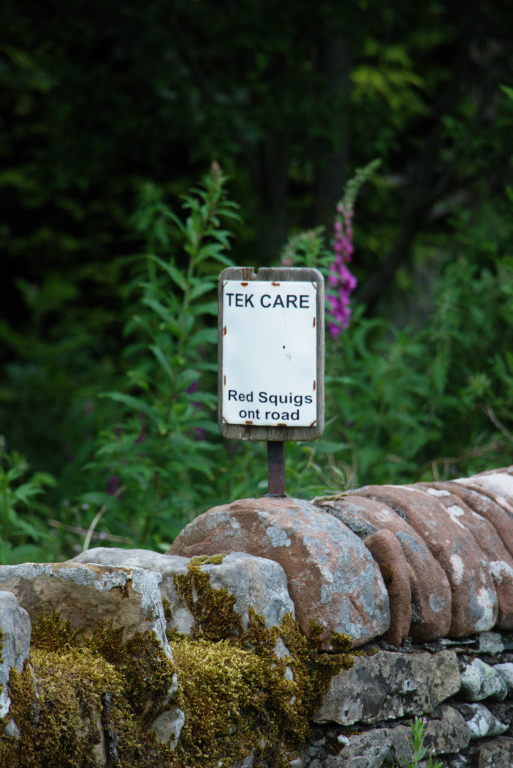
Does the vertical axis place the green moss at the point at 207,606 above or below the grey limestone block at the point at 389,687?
above

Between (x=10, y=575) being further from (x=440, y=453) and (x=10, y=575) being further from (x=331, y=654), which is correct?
(x=440, y=453)

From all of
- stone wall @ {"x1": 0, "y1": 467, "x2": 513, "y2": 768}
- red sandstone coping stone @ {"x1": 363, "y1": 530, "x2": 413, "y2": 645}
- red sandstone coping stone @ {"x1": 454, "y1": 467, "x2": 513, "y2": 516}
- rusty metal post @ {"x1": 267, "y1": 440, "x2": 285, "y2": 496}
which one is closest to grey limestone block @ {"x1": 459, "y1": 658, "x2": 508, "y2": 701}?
stone wall @ {"x1": 0, "y1": 467, "x2": 513, "y2": 768}

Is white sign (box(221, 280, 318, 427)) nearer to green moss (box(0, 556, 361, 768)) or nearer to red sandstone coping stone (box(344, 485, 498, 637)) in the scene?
red sandstone coping stone (box(344, 485, 498, 637))

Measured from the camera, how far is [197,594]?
2.24 m

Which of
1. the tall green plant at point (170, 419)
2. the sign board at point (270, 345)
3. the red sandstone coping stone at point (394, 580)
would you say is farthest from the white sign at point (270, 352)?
the tall green plant at point (170, 419)

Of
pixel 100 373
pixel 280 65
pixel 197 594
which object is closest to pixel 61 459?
pixel 100 373

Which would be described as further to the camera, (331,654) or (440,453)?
(440,453)

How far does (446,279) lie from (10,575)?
3785 mm

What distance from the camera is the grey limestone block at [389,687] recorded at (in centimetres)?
225

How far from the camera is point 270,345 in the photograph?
2.59 meters

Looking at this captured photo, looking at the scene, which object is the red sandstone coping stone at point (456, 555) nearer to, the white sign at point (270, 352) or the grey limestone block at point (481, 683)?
the grey limestone block at point (481, 683)

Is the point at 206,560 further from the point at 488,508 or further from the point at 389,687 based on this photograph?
the point at 488,508

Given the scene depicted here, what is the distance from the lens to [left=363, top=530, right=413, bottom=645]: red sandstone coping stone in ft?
7.83

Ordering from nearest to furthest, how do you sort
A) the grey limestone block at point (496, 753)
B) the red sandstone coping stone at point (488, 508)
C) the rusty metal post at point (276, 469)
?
the grey limestone block at point (496, 753) < the rusty metal post at point (276, 469) < the red sandstone coping stone at point (488, 508)
